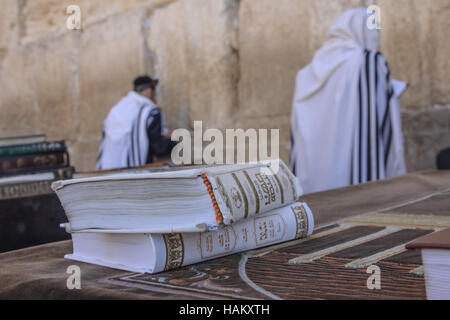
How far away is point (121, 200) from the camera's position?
102 centimetres

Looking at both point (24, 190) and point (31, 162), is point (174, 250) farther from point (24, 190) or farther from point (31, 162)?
point (31, 162)

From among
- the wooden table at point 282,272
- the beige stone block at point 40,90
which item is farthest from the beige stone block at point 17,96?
the wooden table at point 282,272

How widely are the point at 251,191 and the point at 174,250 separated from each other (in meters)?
0.18

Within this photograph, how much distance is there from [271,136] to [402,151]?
4.23 ft

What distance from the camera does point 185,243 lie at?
1.02 meters

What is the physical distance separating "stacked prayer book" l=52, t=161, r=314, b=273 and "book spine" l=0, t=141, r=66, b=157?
746 mm

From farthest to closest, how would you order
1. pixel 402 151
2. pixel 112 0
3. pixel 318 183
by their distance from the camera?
1. pixel 112 0
2. pixel 318 183
3. pixel 402 151

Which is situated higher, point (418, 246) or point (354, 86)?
point (354, 86)

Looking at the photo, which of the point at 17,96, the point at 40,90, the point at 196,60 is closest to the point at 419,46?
the point at 196,60

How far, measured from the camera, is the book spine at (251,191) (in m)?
0.97

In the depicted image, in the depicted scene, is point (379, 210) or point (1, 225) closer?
point (1, 225)

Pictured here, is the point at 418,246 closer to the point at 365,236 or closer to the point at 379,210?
the point at 365,236

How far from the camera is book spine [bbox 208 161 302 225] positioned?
971mm
